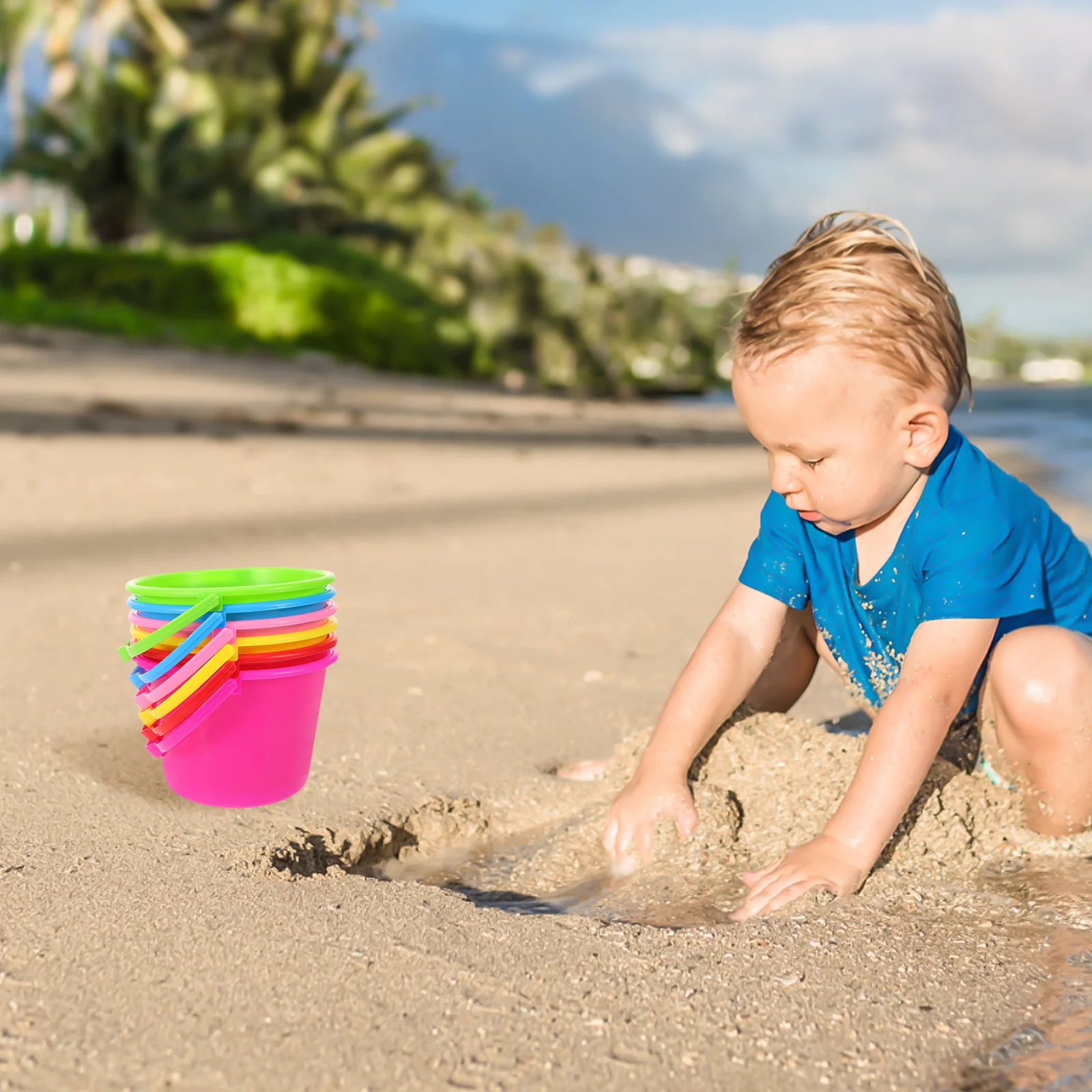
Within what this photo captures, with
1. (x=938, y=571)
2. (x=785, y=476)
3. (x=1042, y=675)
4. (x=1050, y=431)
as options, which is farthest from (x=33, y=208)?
(x=1042, y=675)

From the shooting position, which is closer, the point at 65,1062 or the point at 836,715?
the point at 65,1062

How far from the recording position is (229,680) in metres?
2.03

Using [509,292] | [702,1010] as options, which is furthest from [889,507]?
[509,292]

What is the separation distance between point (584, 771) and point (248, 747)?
638 millimetres

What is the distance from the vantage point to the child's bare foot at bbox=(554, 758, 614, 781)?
230cm

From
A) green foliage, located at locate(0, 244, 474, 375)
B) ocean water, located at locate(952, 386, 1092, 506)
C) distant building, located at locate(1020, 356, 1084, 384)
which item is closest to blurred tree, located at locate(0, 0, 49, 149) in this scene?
green foliage, located at locate(0, 244, 474, 375)

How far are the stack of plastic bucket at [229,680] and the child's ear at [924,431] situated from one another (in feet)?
3.39

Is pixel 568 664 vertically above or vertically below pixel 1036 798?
below

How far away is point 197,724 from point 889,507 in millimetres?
1153

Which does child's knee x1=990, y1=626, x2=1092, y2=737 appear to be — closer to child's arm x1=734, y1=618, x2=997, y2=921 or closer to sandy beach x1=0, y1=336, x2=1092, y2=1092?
child's arm x1=734, y1=618, x2=997, y2=921

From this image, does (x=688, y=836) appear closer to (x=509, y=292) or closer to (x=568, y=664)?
(x=568, y=664)

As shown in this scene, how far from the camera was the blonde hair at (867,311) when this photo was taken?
1.78 meters

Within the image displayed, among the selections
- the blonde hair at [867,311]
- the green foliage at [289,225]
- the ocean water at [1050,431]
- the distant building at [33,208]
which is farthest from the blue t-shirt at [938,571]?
the distant building at [33,208]

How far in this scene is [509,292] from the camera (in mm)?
25359
